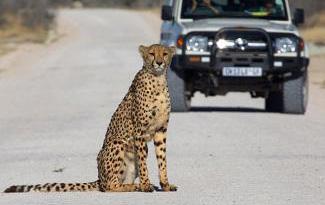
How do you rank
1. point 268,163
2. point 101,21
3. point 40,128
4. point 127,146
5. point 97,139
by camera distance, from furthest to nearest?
point 101,21, point 40,128, point 97,139, point 268,163, point 127,146

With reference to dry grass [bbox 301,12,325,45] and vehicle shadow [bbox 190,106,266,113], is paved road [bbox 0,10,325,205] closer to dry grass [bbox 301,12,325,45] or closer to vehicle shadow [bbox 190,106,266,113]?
vehicle shadow [bbox 190,106,266,113]

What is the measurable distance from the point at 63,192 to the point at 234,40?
8.67 meters

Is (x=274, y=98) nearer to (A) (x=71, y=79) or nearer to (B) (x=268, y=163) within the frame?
(B) (x=268, y=163)

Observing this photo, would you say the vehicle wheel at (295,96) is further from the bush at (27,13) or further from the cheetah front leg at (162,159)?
the bush at (27,13)

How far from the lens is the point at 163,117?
10484 millimetres

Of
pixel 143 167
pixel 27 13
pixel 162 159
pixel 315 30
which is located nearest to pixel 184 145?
pixel 162 159

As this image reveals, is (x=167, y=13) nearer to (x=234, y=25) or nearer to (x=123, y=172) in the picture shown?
(x=234, y=25)

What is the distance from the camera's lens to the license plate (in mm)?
18609

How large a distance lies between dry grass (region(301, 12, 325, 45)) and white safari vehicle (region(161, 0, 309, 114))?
3072 cm

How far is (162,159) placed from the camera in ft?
34.0

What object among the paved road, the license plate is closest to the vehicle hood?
the license plate

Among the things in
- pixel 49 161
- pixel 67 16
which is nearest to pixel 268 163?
pixel 49 161

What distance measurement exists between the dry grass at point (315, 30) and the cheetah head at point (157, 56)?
39.1 m

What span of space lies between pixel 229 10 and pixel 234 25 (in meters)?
1.07
